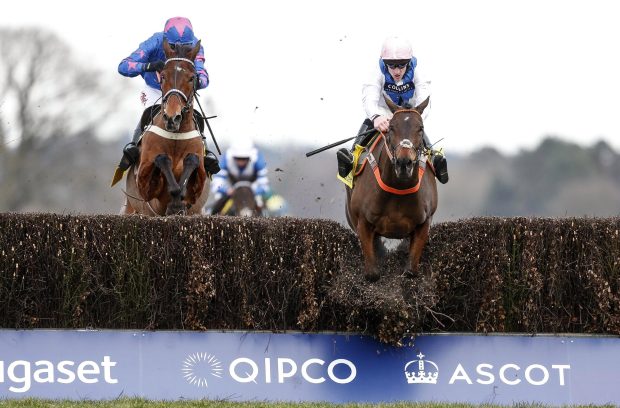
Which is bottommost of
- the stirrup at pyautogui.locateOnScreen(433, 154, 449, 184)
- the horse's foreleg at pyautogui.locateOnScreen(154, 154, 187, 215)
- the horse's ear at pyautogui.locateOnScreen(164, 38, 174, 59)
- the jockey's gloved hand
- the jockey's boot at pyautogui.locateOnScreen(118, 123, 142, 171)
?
the stirrup at pyautogui.locateOnScreen(433, 154, 449, 184)

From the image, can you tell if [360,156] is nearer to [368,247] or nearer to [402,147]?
[368,247]

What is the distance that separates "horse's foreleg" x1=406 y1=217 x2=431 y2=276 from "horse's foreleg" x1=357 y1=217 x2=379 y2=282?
31cm

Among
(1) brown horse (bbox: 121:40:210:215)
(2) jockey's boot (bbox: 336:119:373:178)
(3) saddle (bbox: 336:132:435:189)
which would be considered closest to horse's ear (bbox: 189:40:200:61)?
(1) brown horse (bbox: 121:40:210:215)

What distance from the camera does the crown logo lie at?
9570 mm

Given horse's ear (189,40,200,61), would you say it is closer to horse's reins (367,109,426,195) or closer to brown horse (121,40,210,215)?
brown horse (121,40,210,215)

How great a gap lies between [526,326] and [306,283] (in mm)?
1860

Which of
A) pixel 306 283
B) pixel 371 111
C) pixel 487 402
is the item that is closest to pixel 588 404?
pixel 487 402

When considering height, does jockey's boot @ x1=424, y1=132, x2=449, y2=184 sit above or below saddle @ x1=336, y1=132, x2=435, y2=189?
below

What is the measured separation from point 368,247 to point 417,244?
413 millimetres

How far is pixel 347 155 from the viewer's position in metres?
10.9

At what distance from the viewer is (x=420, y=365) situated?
31.7 feet

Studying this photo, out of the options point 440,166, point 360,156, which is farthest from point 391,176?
point 360,156

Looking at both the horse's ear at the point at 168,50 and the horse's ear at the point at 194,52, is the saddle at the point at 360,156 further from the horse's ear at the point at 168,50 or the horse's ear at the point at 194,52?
the horse's ear at the point at 168,50

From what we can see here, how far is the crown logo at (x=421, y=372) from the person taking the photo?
9.57 meters
